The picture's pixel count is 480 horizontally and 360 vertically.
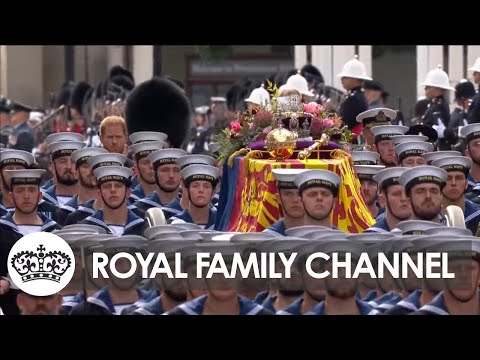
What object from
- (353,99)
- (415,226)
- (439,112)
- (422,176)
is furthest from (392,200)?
(439,112)

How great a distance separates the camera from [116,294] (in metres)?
9.92

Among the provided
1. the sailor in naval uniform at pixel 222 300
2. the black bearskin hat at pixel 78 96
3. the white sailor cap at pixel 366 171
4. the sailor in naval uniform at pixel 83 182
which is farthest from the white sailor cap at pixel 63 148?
the black bearskin hat at pixel 78 96

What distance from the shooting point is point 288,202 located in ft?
38.5

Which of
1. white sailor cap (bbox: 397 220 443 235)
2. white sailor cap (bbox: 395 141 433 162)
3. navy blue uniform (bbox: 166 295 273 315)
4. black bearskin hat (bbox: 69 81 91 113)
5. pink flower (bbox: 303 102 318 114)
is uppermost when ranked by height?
black bearskin hat (bbox: 69 81 91 113)

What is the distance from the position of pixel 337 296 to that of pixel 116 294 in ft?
3.60

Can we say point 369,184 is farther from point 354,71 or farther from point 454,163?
point 354,71

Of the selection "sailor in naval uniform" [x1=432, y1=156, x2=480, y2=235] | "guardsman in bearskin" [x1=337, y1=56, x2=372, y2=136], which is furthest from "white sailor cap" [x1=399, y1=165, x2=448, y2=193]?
"guardsman in bearskin" [x1=337, y1=56, x2=372, y2=136]

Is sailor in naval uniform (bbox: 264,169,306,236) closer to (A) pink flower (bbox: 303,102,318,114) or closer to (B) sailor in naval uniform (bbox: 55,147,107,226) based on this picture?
(A) pink flower (bbox: 303,102,318,114)

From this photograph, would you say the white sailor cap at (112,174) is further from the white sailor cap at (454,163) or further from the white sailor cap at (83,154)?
the white sailor cap at (454,163)

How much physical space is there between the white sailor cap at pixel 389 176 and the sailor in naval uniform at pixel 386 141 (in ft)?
6.67

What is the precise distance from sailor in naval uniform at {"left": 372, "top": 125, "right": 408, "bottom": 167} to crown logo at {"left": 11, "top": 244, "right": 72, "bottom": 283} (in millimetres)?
4564

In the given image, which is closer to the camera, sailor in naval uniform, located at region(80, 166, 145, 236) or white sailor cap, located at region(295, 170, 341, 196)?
white sailor cap, located at region(295, 170, 341, 196)

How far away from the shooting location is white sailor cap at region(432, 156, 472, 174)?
12734 mm
